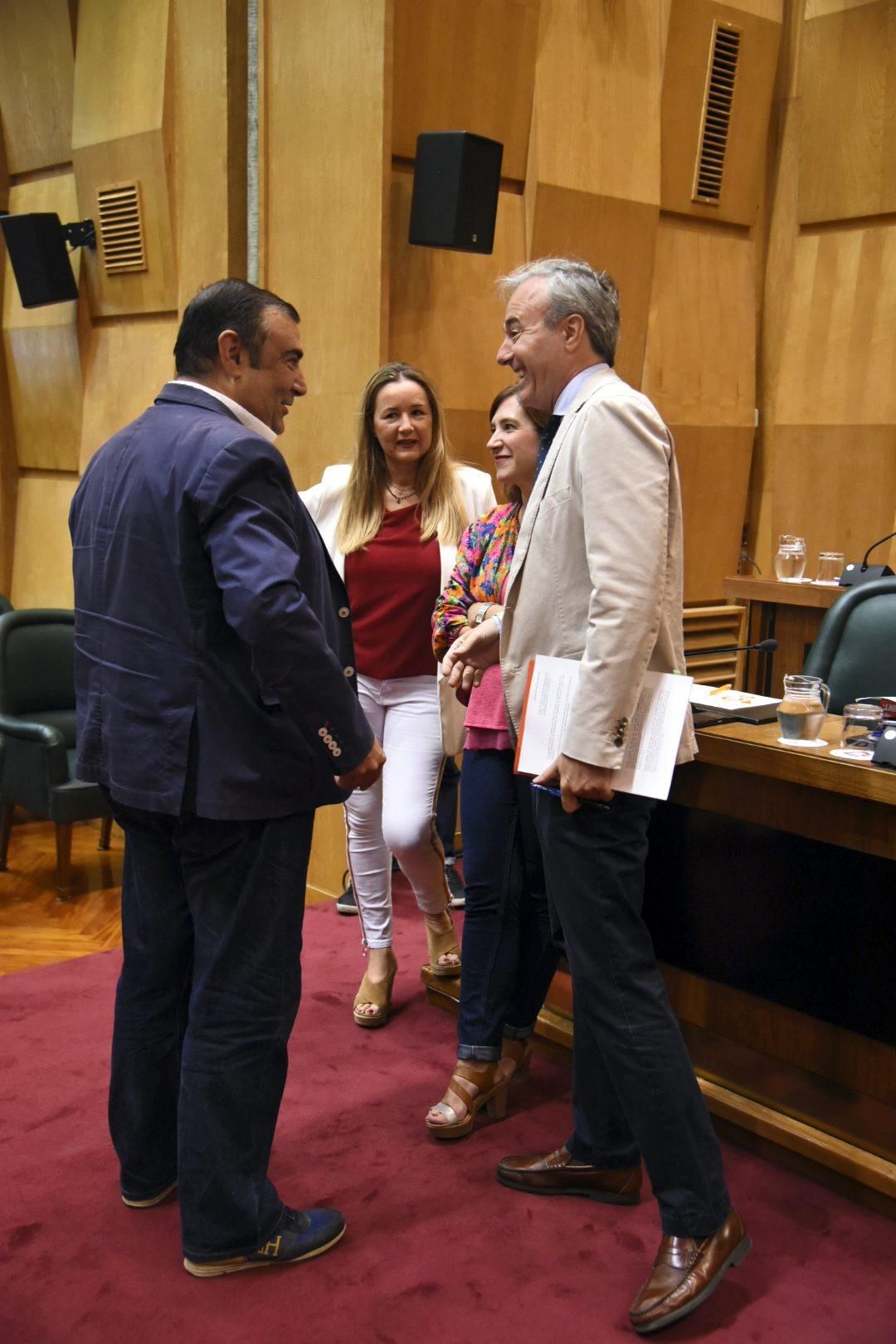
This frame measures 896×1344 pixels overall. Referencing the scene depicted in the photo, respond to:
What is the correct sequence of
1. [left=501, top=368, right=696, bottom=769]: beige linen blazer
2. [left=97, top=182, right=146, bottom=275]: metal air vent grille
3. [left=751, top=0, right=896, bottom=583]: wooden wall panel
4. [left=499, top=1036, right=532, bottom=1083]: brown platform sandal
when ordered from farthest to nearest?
[left=751, top=0, right=896, bottom=583]: wooden wall panel
[left=97, top=182, right=146, bottom=275]: metal air vent grille
[left=499, top=1036, right=532, bottom=1083]: brown platform sandal
[left=501, top=368, right=696, bottom=769]: beige linen blazer

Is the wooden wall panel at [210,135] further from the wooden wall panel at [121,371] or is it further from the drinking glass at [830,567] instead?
the drinking glass at [830,567]

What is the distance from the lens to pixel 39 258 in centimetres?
502

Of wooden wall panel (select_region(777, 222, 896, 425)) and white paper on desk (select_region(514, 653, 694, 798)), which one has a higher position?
wooden wall panel (select_region(777, 222, 896, 425))

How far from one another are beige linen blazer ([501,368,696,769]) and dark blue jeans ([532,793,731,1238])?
16 centimetres

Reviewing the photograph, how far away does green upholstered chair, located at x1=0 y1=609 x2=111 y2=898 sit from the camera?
4234mm

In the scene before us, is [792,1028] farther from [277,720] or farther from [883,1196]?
[277,720]

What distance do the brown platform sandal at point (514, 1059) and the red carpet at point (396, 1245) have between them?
5 cm

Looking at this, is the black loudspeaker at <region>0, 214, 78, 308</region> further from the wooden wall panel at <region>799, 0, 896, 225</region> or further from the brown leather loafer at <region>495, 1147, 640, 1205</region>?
the brown leather loafer at <region>495, 1147, 640, 1205</region>

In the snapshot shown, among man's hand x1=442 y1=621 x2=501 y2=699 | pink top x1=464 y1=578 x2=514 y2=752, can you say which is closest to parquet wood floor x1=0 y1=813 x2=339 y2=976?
pink top x1=464 y1=578 x2=514 y2=752

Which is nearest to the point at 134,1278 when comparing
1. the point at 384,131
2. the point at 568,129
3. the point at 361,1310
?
the point at 361,1310

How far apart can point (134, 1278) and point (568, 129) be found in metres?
3.87

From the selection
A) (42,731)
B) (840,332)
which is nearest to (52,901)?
(42,731)

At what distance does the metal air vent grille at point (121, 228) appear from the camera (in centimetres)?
477

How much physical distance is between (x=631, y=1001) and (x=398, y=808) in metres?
1.19
